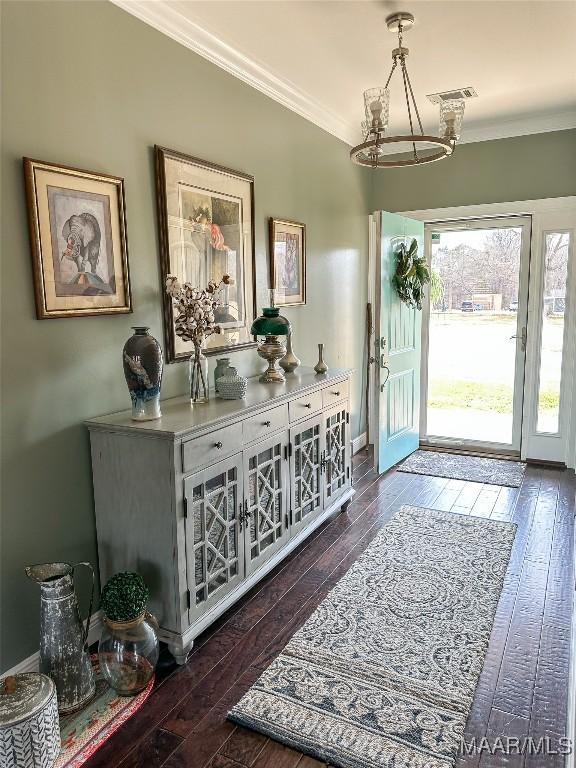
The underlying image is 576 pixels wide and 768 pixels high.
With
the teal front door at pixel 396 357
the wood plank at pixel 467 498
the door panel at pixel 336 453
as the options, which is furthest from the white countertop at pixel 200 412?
the wood plank at pixel 467 498

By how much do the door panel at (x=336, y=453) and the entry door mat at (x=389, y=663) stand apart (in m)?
0.50

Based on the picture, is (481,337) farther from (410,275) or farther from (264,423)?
(264,423)

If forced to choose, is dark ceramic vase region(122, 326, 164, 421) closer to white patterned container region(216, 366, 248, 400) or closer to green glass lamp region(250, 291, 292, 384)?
white patterned container region(216, 366, 248, 400)

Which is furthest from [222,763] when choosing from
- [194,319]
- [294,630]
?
[194,319]

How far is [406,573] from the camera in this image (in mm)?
2857

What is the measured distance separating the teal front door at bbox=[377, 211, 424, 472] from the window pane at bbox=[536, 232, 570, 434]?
1022 mm

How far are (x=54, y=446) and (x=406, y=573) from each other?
184 centimetres

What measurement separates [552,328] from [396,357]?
4.28 ft

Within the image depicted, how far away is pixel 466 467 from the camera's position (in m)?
4.56

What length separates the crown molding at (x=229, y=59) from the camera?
8.02 feet

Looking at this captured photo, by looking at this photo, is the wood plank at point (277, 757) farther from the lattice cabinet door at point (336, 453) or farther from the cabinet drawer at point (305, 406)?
the lattice cabinet door at point (336, 453)

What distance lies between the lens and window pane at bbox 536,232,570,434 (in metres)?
4.41

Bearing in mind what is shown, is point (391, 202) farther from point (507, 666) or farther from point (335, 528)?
point (507, 666)

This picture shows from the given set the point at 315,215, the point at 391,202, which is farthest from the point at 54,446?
the point at 391,202
